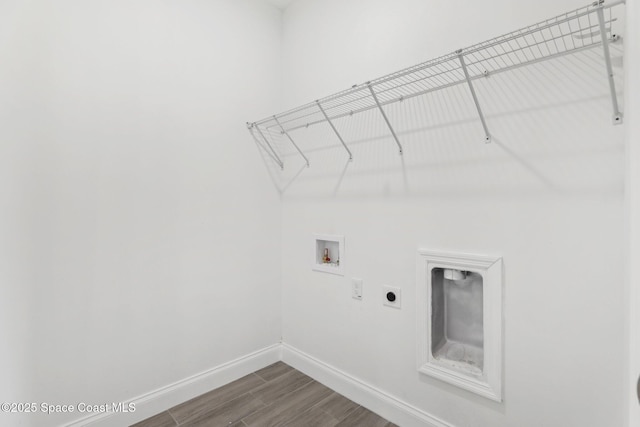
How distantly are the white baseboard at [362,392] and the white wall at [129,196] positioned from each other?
11.3 inches

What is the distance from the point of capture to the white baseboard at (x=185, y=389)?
162 centimetres

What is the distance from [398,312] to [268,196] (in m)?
1.24

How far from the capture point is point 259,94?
2.30 m

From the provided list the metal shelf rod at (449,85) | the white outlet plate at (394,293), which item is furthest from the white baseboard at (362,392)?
the metal shelf rod at (449,85)

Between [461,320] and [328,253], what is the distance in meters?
0.92

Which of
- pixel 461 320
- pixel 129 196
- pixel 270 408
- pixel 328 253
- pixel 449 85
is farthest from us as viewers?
pixel 328 253

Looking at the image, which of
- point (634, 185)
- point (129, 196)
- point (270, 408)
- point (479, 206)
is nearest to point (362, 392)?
point (270, 408)

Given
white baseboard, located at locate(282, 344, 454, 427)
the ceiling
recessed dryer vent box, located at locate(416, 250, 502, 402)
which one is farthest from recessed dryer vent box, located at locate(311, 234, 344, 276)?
the ceiling

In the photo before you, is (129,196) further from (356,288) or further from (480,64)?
(480,64)

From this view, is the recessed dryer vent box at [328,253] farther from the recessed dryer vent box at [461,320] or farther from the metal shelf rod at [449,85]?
the metal shelf rod at [449,85]

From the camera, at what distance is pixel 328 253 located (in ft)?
7.02

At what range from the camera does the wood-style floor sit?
5.56 feet

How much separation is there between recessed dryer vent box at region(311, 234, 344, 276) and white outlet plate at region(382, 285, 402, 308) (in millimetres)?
325

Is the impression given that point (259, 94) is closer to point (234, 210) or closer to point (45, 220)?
point (234, 210)
